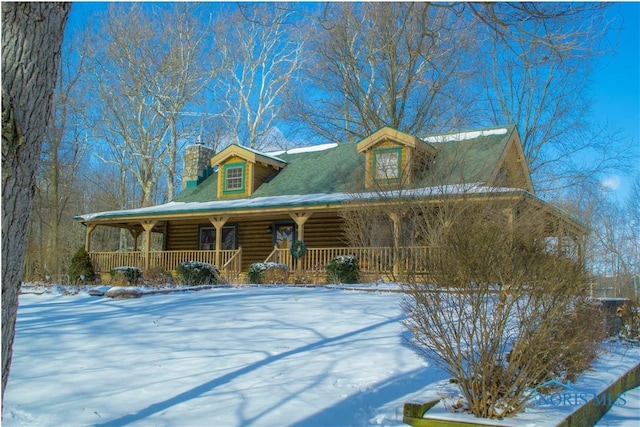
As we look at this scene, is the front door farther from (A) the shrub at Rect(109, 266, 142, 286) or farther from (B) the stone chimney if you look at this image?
(B) the stone chimney

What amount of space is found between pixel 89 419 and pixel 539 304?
376 centimetres

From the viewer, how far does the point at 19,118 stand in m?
2.70

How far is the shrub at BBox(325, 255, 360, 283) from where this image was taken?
1562cm

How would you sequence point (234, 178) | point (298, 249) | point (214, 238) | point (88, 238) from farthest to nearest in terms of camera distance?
1. point (214, 238)
2. point (88, 238)
3. point (234, 178)
4. point (298, 249)

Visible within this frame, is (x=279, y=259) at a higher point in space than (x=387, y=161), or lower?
lower

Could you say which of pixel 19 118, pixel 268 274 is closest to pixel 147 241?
pixel 268 274

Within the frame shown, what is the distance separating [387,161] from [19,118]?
16519mm

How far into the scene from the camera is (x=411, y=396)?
534 centimetres

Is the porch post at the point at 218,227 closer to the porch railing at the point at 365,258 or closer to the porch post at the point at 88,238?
the porch railing at the point at 365,258

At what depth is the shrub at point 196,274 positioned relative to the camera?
644 inches

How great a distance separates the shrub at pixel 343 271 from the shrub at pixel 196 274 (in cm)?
329

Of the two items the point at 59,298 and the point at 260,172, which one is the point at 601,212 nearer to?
the point at 260,172

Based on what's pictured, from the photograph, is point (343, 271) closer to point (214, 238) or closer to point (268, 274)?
point (268, 274)

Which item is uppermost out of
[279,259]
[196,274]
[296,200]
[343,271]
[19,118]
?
[296,200]
